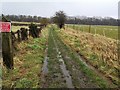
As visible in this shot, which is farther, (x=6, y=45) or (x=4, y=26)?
(x=6, y=45)

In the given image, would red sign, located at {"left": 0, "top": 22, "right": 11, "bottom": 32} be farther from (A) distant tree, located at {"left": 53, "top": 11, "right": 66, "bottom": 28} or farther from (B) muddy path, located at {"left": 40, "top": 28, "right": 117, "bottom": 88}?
(A) distant tree, located at {"left": 53, "top": 11, "right": 66, "bottom": 28}

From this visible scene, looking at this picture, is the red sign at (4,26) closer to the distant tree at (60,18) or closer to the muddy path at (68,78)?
the muddy path at (68,78)

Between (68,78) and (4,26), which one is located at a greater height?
(4,26)

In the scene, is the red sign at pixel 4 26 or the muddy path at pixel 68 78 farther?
the red sign at pixel 4 26

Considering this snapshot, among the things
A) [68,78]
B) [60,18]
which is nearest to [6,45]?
[68,78]

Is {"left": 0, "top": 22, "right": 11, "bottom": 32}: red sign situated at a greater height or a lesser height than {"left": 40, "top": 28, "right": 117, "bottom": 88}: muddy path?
greater

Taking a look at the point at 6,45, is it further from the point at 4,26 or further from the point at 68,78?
the point at 68,78

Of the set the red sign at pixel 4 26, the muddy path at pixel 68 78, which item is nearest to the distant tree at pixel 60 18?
the muddy path at pixel 68 78

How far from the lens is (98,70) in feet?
33.5

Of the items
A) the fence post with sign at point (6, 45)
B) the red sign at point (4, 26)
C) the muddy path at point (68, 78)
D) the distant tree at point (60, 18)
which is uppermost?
the distant tree at point (60, 18)

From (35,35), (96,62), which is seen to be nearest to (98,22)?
(35,35)

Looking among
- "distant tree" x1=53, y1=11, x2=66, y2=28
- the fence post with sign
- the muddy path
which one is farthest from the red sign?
"distant tree" x1=53, y1=11, x2=66, y2=28

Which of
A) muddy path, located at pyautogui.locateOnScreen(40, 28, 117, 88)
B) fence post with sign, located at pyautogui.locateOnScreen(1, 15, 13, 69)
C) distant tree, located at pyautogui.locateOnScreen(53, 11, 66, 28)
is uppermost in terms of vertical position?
distant tree, located at pyautogui.locateOnScreen(53, 11, 66, 28)

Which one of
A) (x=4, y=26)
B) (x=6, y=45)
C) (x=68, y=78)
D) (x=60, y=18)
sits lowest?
(x=68, y=78)
